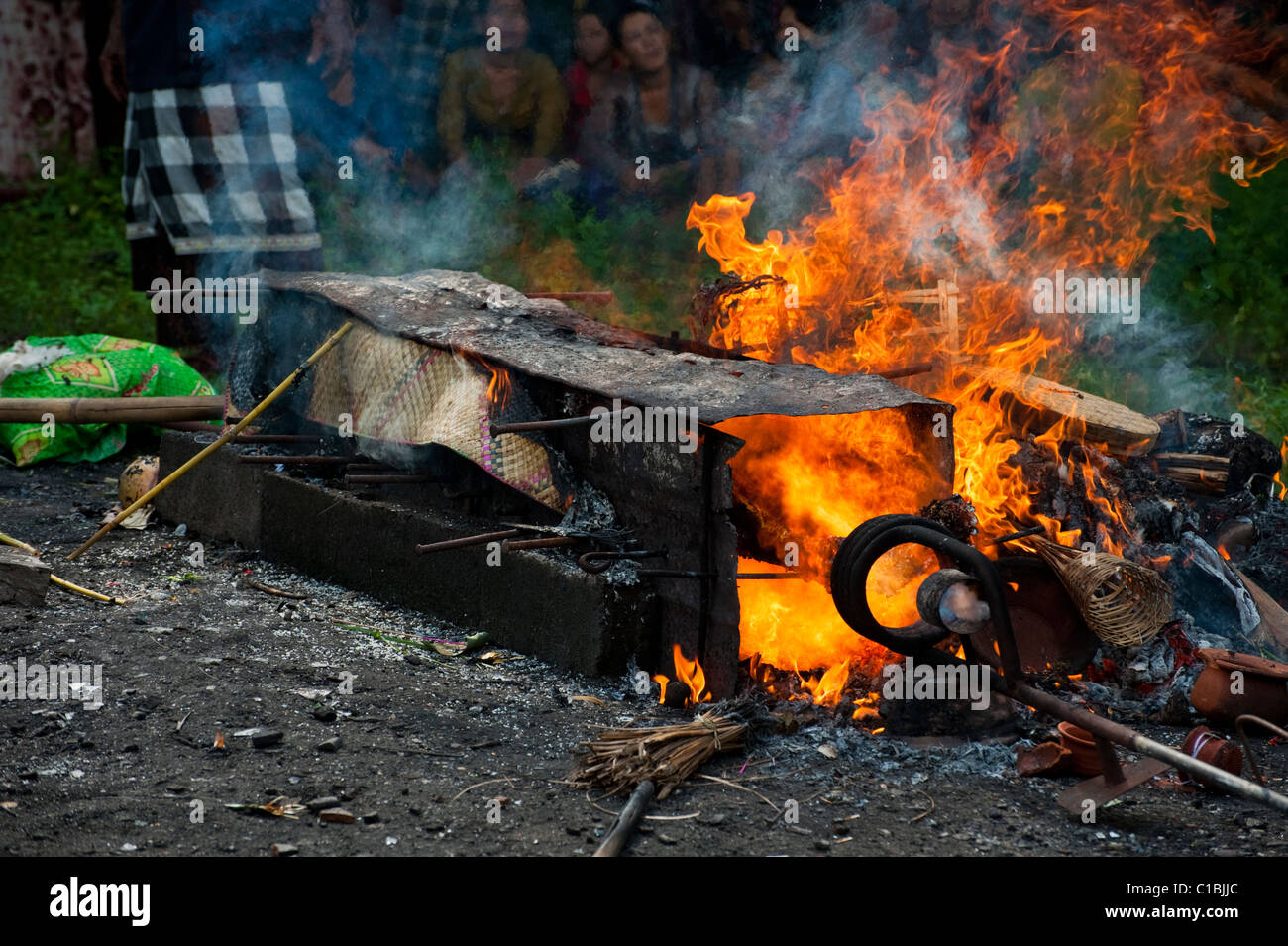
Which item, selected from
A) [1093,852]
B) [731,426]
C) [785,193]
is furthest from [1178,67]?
[1093,852]

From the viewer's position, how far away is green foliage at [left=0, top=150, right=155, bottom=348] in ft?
42.8

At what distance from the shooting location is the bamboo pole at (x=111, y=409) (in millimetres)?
9453

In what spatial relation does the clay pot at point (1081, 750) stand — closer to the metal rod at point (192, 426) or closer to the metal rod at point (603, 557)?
the metal rod at point (603, 557)

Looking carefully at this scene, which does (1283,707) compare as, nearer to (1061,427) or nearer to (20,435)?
(1061,427)

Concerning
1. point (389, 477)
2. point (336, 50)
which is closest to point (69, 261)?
point (336, 50)

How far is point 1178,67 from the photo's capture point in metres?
9.31

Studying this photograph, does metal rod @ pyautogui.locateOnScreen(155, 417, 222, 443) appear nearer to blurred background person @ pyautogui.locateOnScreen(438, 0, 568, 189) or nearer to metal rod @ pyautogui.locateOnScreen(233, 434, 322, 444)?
metal rod @ pyautogui.locateOnScreen(233, 434, 322, 444)

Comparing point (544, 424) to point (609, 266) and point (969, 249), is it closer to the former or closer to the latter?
point (969, 249)

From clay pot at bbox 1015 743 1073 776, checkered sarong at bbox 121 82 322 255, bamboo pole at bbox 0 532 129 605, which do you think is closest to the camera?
clay pot at bbox 1015 743 1073 776

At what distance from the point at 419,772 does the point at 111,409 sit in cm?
572

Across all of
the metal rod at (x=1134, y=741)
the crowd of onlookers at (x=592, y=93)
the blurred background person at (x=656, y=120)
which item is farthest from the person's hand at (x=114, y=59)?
the metal rod at (x=1134, y=741)

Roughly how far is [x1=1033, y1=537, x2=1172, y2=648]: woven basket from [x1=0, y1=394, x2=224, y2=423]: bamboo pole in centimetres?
633

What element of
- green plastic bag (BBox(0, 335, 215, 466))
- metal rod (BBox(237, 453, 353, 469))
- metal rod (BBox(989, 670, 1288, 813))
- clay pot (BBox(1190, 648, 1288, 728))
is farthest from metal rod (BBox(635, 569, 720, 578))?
green plastic bag (BBox(0, 335, 215, 466))

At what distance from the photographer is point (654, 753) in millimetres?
4934
